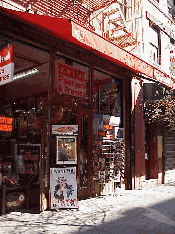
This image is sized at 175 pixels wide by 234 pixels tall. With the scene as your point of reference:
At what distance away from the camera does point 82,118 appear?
816 centimetres

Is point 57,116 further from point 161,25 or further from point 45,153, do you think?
point 161,25

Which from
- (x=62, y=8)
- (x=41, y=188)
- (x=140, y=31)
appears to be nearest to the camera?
(x=41, y=188)

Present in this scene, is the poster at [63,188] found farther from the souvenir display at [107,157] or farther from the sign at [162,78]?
the sign at [162,78]

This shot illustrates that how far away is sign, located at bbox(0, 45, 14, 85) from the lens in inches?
217

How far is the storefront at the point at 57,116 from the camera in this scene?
6.59 meters

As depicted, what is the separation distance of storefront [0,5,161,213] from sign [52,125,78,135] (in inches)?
1.0

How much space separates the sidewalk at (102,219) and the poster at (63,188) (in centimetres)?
19

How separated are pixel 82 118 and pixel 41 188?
2.46 meters

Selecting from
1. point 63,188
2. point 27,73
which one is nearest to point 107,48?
point 27,73

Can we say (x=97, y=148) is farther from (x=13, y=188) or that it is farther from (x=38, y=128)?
(x=13, y=188)

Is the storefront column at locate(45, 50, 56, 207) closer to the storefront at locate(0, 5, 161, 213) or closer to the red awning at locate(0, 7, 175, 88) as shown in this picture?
the storefront at locate(0, 5, 161, 213)

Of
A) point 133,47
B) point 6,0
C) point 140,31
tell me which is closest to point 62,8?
point 6,0

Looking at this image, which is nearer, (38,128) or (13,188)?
(13,188)

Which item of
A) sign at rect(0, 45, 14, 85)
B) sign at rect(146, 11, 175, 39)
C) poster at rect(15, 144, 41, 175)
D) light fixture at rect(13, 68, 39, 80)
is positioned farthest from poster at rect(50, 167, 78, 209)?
sign at rect(146, 11, 175, 39)
